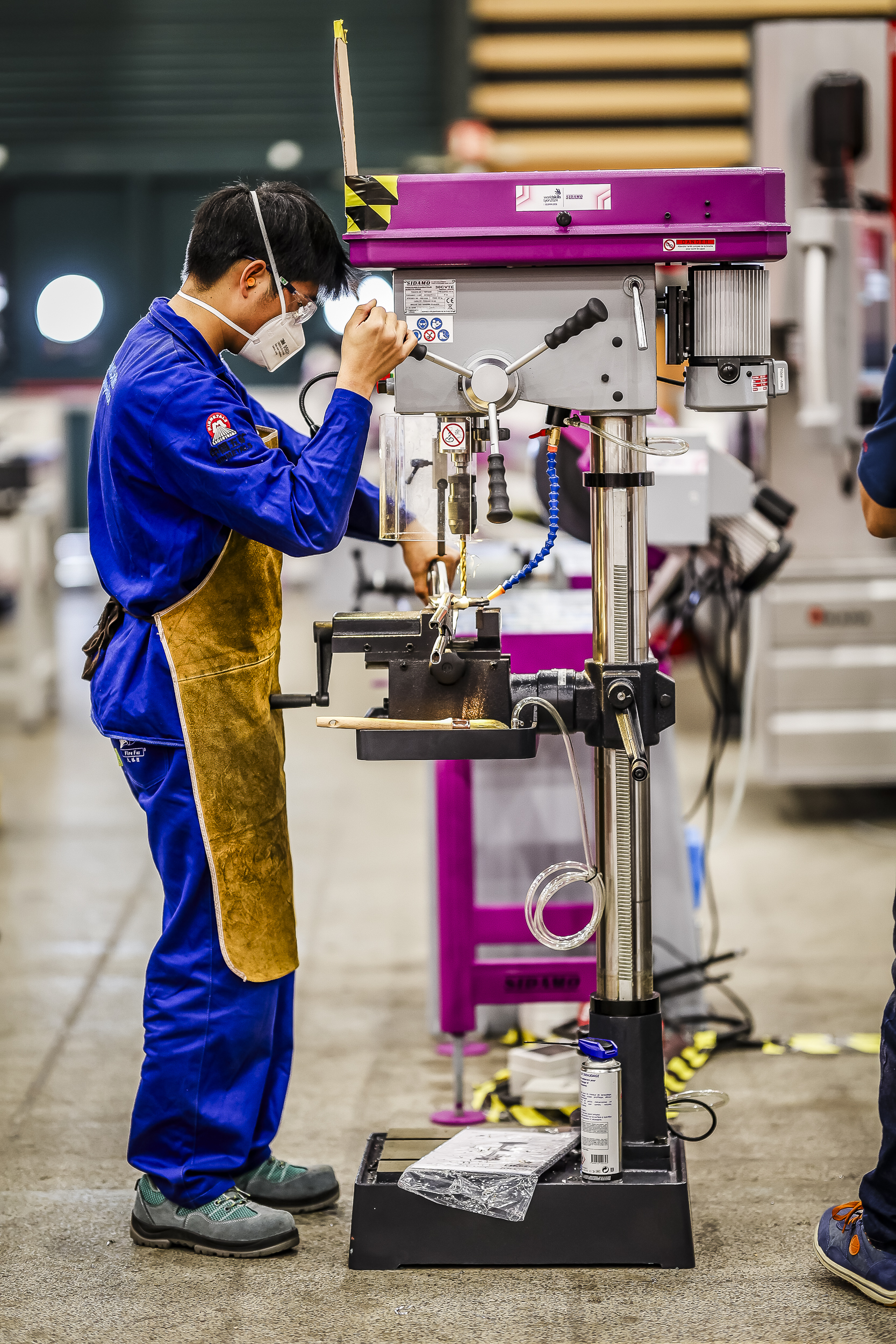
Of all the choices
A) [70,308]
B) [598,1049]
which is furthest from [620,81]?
[598,1049]

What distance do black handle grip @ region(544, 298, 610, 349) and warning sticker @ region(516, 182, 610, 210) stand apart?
126 millimetres

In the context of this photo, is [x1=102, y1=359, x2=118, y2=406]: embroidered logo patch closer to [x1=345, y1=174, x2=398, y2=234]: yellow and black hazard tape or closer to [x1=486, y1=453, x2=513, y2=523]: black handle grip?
[x1=345, y1=174, x2=398, y2=234]: yellow and black hazard tape

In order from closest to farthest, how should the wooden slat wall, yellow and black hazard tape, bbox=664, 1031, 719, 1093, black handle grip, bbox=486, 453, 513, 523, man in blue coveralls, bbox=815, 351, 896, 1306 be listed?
black handle grip, bbox=486, 453, 513, 523
man in blue coveralls, bbox=815, 351, 896, 1306
yellow and black hazard tape, bbox=664, 1031, 719, 1093
the wooden slat wall

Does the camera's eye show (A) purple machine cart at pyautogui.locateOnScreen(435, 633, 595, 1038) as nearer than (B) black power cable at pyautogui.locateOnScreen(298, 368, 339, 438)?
No

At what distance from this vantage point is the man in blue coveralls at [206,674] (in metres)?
2.05

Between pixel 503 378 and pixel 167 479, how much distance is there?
1.54 ft

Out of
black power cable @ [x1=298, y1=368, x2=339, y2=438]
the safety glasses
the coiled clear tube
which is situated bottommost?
the coiled clear tube

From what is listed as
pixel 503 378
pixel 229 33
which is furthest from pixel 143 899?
pixel 229 33

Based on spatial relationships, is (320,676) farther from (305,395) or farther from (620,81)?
(620,81)

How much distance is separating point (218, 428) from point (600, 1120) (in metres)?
1.05

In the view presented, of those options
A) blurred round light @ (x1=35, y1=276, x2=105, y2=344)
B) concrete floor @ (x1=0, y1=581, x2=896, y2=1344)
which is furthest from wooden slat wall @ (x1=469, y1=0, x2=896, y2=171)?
concrete floor @ (x1=0, y1=581, x2=896, y2=1344)

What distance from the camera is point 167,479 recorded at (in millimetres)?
2043

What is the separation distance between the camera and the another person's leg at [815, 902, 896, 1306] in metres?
1.96

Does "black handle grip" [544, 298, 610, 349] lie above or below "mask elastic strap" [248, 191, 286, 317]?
below
